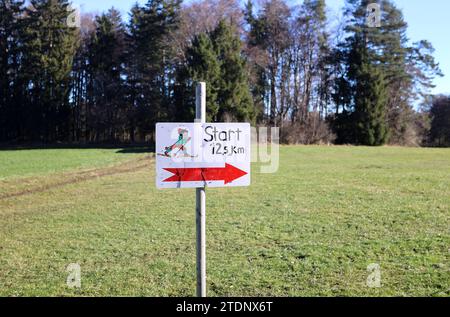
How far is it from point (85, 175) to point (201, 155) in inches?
638

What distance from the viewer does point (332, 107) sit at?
161 ft

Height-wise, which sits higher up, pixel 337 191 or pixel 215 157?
pixel 215 157

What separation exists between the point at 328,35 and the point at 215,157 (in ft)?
163

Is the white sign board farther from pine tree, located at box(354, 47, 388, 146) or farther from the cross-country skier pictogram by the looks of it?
pine tree, located at box(354, 47, 388, 146)

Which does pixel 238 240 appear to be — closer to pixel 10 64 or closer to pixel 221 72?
pixel 221 72

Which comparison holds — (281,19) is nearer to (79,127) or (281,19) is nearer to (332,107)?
(332,107)

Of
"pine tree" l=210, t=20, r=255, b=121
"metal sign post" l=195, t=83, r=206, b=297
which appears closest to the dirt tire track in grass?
→ "metal sign post" l=195, t=83, r=206, b=297

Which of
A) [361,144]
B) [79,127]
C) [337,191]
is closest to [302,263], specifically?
[337,191]

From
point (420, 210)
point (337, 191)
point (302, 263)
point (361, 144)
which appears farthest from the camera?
point (361, 144)

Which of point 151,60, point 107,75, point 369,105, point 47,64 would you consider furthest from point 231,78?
point 47,64

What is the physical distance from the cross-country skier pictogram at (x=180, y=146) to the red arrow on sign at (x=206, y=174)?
0.43 ft

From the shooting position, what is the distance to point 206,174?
3.06 metres

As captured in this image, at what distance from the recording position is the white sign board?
298 centimetres

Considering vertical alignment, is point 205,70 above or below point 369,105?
above
